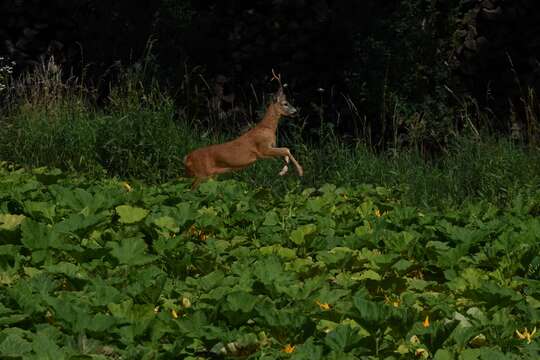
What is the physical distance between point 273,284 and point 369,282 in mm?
550

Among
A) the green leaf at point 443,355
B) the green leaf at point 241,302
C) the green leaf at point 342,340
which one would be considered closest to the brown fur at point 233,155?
the green leaf at point 241,302

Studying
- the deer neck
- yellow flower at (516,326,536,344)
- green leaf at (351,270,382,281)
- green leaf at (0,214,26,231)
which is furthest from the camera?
the deer neck

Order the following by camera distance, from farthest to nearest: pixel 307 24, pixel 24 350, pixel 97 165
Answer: pixel 307 24
pixel 97 165
pixel 24 350

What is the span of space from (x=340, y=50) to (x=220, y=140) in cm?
179

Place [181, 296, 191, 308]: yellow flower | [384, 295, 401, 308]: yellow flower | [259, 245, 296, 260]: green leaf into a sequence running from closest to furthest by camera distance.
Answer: [181, 296, 191, 308]: yellow flower
[384, 295, 401, 308]: yellow flower
[259, 245, 296, 260]: green leaf

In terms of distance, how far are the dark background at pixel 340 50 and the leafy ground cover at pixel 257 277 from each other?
11.9 ft

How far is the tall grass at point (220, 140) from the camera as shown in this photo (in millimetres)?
8406

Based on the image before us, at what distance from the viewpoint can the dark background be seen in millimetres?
10703

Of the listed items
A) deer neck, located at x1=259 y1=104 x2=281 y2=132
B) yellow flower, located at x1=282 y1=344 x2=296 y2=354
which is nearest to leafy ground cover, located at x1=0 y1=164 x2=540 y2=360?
yellow flower, located at x1=282 y1=344 x2=296 y2=354

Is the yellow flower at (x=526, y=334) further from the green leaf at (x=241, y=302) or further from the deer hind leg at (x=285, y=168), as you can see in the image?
the deer hind leg at (x=285, y=168)

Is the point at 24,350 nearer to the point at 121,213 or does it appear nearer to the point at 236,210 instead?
the point at 121,213

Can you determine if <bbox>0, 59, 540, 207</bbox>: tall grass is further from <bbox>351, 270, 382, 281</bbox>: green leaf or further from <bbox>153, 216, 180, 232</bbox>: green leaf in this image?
<bbox>351, 270, 382, 281</bbox>: green leaf

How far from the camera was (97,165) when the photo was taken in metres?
9.78

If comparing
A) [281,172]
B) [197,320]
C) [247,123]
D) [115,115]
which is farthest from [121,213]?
[247,123]
